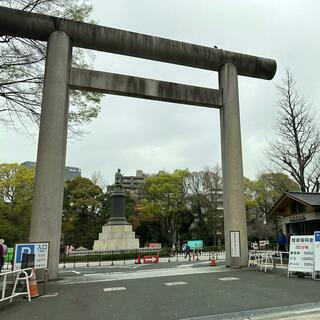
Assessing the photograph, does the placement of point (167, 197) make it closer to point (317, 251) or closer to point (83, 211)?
point (83, 211)

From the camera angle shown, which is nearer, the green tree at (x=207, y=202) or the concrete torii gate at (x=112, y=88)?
the concrete torii gate at (x=112, y=88)

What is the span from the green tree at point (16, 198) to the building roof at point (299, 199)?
97.7 ft

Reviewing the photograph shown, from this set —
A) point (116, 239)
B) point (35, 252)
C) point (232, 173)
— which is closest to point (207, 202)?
point (116, 239)

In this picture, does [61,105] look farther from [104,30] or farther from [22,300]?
[22,300]

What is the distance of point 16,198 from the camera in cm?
4066

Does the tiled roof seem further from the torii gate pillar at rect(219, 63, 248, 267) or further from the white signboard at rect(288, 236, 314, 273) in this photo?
the white signboard at rect(288, 236, 314, 273)

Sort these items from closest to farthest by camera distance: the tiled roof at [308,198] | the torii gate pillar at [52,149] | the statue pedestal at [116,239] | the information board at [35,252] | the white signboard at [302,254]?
the information board at [35,252] → the white signboard at [302,254] → the torii gate pillar at [52,149] → the tiled roof at [308,198] → the statue pedestal at [116,239]

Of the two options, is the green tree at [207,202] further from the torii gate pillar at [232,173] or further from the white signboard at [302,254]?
the white signboard at [302,254]

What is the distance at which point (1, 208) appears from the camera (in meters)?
38.7

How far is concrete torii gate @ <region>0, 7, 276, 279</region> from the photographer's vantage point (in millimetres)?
13617

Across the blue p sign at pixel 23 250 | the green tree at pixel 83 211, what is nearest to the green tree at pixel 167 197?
the green tree at pixel 83 211

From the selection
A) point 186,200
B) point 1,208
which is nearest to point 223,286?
point 1,208

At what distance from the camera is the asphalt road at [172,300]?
703cm

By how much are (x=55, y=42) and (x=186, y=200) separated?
139 feet
